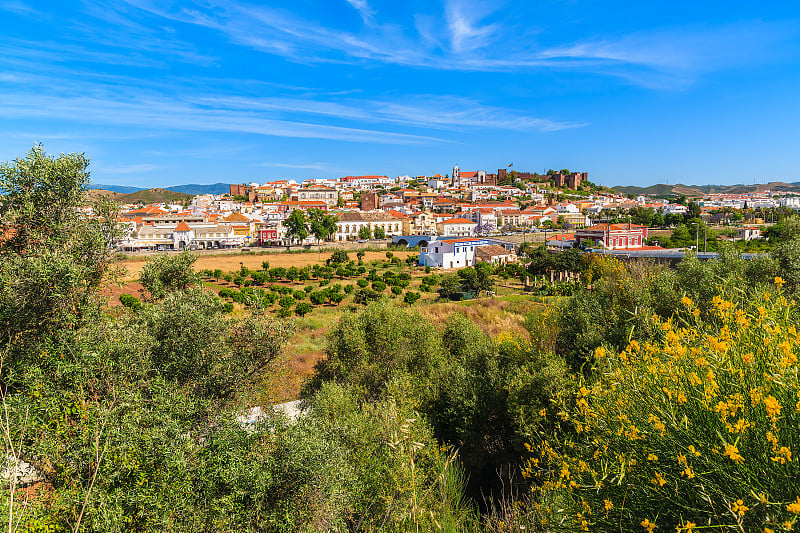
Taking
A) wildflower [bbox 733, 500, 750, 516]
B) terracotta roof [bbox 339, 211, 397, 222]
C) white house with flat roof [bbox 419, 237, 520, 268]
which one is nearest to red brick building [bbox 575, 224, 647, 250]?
white house with flat roof [bbox 419, 237, 520, 268]

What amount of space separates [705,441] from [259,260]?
187 feet

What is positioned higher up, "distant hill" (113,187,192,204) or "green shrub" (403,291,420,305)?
"distant hill" (113,187,192,204)

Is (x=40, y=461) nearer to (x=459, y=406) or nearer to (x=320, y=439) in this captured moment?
(x=320, y=439)

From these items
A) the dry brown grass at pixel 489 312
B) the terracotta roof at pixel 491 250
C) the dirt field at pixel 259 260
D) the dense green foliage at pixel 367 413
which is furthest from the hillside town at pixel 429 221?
the dense green foliage at pixel 367 413

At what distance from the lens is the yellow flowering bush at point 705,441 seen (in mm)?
2664

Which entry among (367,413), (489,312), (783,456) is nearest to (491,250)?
(489,312)

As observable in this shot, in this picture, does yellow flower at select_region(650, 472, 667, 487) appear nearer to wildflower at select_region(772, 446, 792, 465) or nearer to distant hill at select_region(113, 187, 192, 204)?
wildflower at select_region(772, 446, 792, 465)

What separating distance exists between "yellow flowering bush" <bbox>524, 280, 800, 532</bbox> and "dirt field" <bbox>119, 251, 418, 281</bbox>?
47501mm

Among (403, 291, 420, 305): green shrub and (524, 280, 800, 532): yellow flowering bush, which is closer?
(524, 280, 800, 532): yellow flowering bush

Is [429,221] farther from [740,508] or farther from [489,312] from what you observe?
[740,508]

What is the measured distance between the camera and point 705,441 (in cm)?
297

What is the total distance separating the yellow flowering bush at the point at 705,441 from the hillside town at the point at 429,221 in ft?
96.7

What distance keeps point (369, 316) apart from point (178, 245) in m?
67.4

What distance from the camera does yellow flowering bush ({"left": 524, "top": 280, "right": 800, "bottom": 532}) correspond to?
2.66 m
